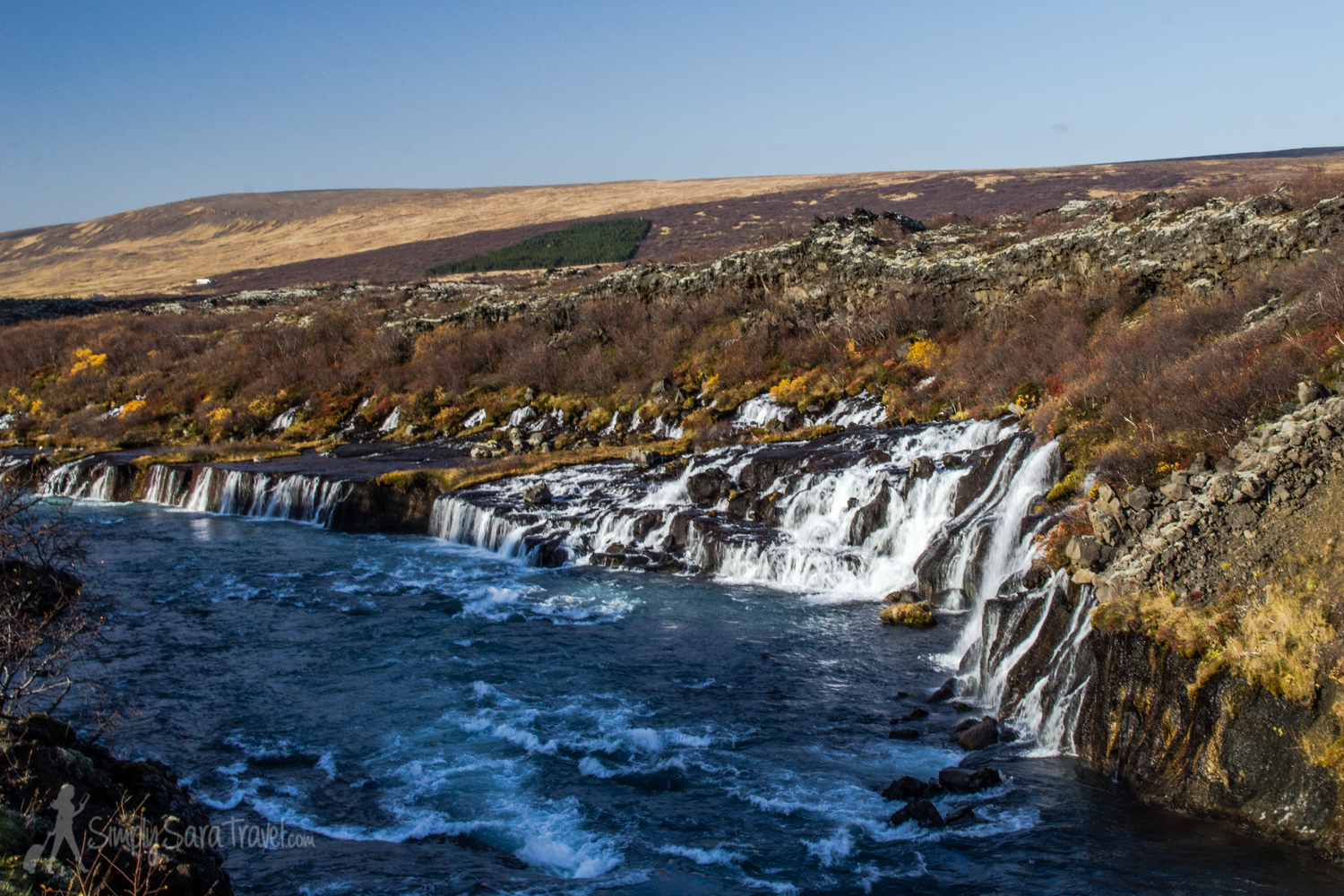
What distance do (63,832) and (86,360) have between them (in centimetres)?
5374

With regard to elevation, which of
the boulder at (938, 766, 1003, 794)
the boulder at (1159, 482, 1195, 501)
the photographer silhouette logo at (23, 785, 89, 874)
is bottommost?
the boulder at (938, 766, 1003, 794)

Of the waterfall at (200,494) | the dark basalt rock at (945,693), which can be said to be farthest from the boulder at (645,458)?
the waterfall at (200,494)

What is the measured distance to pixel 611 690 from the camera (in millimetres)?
14977

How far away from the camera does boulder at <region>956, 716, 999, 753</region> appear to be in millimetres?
12344

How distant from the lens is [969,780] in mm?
11211

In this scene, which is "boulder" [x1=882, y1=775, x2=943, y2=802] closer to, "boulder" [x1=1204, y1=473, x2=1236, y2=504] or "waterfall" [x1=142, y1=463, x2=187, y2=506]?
"boulder" [x1=1204, y1=473, x2=1236, y2=504]

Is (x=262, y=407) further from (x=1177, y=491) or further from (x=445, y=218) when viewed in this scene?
(x=445, y=218)

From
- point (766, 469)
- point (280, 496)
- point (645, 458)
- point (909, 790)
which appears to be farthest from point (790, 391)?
point (909, 790)

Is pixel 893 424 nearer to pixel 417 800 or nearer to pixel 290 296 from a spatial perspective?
pixel 417 800

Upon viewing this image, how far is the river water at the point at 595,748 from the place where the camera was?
9.79 metres

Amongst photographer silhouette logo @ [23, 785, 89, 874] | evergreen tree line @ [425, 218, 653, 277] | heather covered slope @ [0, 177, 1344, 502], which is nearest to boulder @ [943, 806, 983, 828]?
heather covered slope @ [0, 177, 1344, 502]

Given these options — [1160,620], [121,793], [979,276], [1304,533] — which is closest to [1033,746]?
[1160,620]

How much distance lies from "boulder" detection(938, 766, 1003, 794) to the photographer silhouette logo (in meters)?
9.03

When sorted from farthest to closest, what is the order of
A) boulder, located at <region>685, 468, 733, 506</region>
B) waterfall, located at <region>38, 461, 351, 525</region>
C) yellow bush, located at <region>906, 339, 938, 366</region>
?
yellow bush, located at <region>906, 339, 938, 366</region> → waterfall, located at <region>38, 461, 351, 525</region> → boulder, located at <region>685, 468, 733, 506</region>
